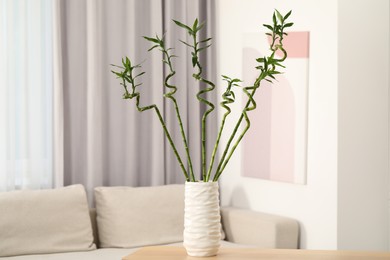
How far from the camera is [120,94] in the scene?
4.35m

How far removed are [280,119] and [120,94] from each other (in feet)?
3.41

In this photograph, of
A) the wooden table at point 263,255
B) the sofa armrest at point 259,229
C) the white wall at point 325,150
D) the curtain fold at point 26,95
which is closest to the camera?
the wooden table at point 263,255

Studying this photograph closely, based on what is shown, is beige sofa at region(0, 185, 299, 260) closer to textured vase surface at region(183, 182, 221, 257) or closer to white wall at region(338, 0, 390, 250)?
white wall at region(338, 0, 390, 250)

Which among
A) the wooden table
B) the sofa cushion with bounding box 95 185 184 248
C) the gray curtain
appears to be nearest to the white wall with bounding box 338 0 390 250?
the sofa cushion with bounding box 95 185 184 248

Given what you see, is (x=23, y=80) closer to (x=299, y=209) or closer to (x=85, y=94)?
(x=85, y=94)

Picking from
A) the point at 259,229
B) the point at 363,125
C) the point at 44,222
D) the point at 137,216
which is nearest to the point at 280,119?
the point at 363,125

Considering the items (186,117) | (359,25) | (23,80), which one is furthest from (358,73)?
(23,80)

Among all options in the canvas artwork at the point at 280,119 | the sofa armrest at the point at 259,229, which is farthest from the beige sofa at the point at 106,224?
the canvas artwork at the point at 280,119

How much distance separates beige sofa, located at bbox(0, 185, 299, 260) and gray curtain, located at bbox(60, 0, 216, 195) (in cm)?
23

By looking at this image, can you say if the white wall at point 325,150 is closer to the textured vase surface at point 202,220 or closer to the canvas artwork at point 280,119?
the canvas artwork at point 280,119

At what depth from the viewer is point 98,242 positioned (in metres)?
4.12

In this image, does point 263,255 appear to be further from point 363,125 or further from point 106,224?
point 106,224

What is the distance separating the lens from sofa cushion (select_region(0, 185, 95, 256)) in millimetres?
3693

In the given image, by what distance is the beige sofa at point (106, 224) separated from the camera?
372 centimetres
